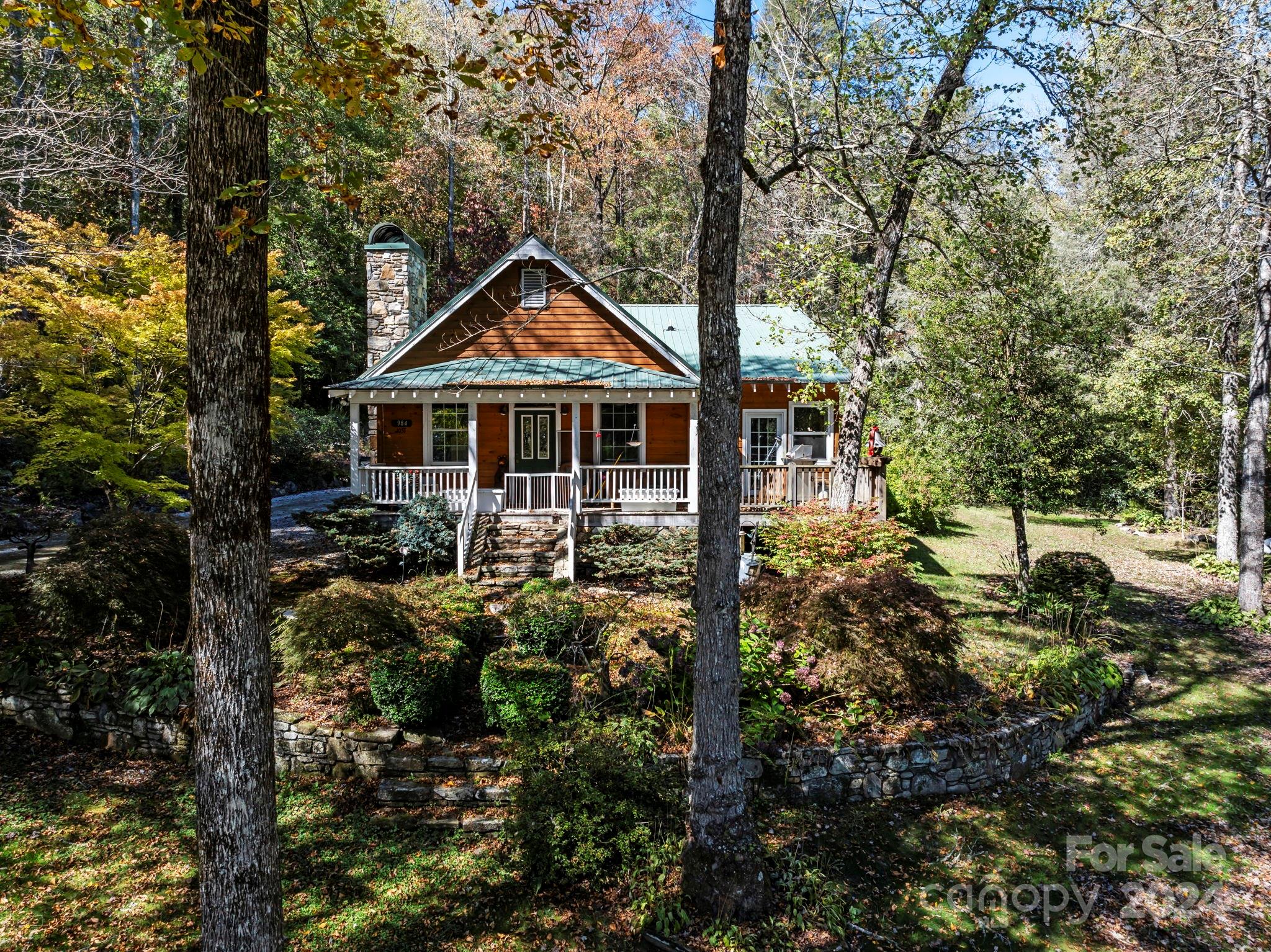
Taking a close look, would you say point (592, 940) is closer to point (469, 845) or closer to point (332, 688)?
point (469, 845)

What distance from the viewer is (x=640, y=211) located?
97.1 ft

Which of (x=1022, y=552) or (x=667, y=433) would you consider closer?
(x=1022, y=552)

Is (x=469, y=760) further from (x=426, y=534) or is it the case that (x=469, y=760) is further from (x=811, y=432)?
(x=811, y=432)

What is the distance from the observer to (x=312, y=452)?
23969mm

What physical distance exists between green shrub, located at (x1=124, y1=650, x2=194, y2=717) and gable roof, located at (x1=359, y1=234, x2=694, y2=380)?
26.5 ft

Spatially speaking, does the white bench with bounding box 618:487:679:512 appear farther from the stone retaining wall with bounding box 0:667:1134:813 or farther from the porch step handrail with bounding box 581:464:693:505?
the stone retaining wall with bounding box 0:667:1134:813

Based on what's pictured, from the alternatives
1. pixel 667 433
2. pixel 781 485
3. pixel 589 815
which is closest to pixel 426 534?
pixel 667 433

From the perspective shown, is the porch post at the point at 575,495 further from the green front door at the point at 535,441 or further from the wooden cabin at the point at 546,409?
the green front door at the point at 535,441

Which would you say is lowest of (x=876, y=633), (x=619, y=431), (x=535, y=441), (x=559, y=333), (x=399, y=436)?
(x=876, y=633)

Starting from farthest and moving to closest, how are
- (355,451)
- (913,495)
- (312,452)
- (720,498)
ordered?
(312,452)
(913,495)
(355,451)
(720,498)

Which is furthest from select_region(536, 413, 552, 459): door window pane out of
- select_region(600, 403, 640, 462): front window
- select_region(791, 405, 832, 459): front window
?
select_region(791, 405, 832, 459): front window

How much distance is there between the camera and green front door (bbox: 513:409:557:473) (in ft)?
50.4

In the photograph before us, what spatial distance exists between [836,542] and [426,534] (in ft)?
22.2

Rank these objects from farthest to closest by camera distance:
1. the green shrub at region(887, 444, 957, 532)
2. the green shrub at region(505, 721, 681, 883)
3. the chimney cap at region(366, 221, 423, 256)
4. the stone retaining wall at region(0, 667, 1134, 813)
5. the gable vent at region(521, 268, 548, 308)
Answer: the green shrub at region(887, 444, 957, 532) → the chimney cap at region(366, 221, 423, 256) → the gable vent at region(521, 268, 548, 308) → the stone retaining wall at region(0, 667, 1134, 813) → the green shrub at region(505, 721, 681, 883)
